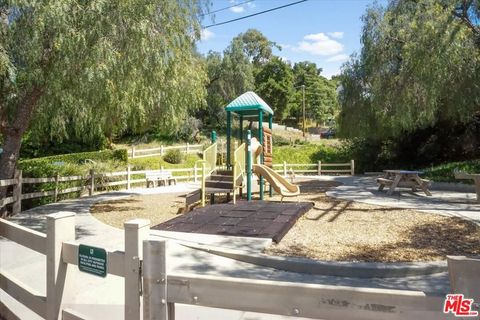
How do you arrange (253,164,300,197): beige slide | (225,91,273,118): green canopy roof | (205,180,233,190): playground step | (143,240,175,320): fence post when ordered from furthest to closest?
(225,91,273,118): green canopy roof → (253,164,300,197): beige slide → (205,180,233,190): playground step → (143,240,175,320): fence post

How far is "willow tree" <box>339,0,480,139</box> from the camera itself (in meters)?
11.5

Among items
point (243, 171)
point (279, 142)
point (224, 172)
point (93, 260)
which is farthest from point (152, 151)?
point (93, 260)

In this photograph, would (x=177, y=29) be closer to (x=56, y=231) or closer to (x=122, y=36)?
(x=122, y=36)

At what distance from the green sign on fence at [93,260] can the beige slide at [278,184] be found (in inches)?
319

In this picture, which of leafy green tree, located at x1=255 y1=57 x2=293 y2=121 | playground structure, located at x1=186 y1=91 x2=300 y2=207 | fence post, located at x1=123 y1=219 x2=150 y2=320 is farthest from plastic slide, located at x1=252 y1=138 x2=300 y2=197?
leafy green tree, located at x1=255 y1=57 x2=293 y2=121

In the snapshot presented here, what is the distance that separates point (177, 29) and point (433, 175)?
11.9m

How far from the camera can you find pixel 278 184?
10.8m

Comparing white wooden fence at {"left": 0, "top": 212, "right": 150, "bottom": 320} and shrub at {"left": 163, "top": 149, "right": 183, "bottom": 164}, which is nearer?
white wooden fence at {"left": 0, "top": 212, "right": 150, "bottom": 320}

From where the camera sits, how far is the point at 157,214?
9.73m

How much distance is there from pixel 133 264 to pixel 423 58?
38.5ft

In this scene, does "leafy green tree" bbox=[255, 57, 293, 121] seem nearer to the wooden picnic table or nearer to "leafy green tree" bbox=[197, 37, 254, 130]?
"leafy green tree" bbox=[197, 37, 254, 130]

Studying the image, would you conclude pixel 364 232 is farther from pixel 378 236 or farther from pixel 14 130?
pixel 14 130

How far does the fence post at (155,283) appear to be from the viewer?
2.15 metres

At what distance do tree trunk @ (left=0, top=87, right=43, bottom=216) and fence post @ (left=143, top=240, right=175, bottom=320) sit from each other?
6.89m
